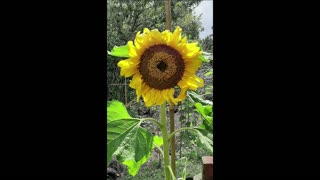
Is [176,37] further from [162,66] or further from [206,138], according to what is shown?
[206,138]

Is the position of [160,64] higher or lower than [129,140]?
higher

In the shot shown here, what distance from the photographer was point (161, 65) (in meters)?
0.72

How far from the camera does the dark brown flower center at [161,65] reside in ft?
2.39

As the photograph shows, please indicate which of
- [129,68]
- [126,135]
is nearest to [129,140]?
[126,135]

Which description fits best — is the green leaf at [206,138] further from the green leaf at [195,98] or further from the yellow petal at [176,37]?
the yellow petal at [176,37]

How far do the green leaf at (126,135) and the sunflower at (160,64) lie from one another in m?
0.07

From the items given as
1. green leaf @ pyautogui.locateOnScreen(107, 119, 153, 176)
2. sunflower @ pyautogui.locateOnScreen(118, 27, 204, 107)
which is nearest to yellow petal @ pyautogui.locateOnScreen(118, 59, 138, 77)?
sunflower @ pyautogui.locateOnScreen(118, 27, 204, 107)
